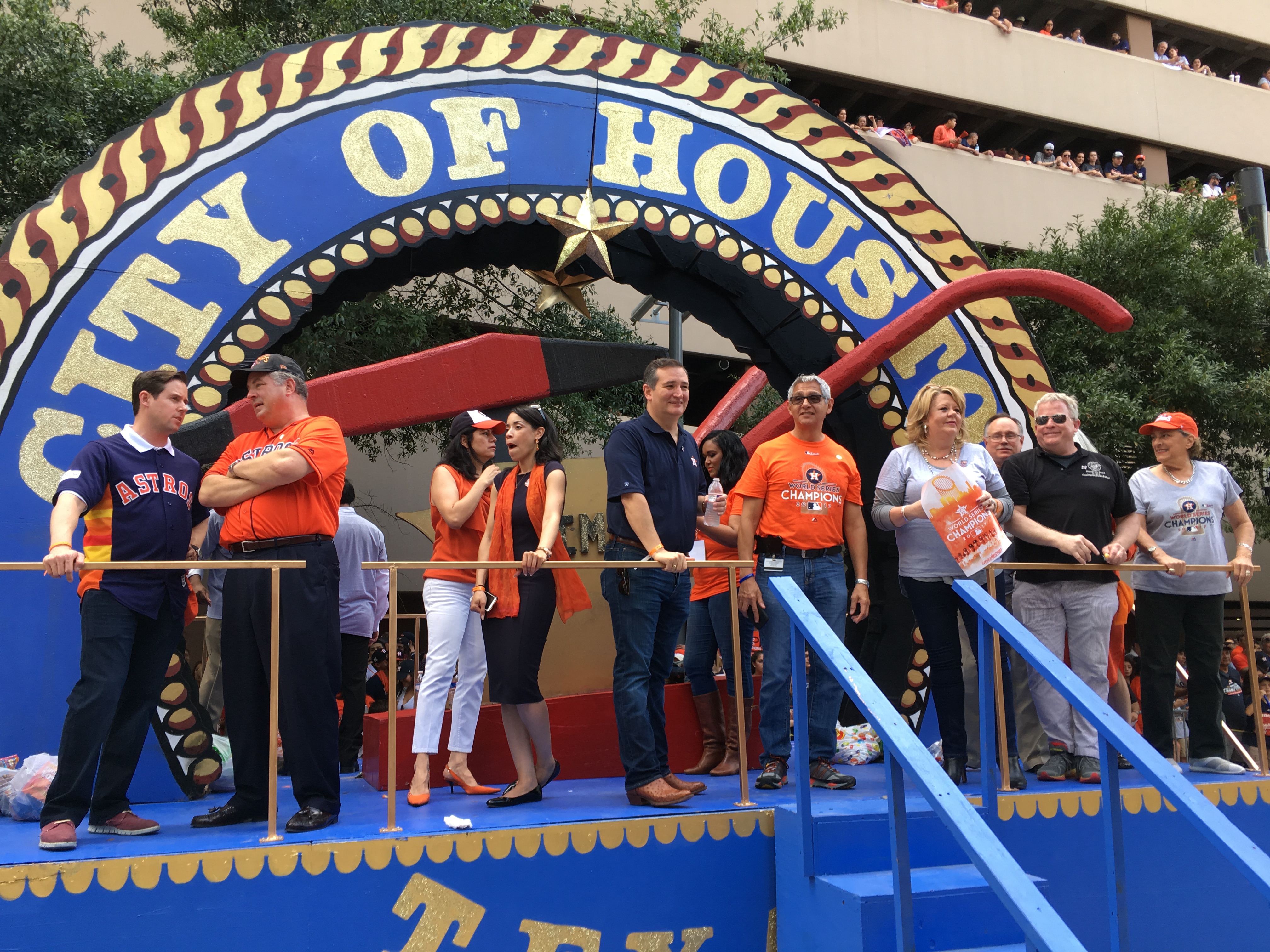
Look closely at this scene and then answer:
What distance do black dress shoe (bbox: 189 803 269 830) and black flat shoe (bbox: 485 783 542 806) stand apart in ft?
2.51

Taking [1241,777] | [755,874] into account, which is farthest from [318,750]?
[1241,777]

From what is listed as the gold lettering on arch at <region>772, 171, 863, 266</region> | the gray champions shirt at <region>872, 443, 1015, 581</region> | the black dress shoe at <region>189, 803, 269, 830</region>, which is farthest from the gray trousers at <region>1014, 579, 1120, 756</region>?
the black dress shoe at <region>189, 803, 269, 830</region>

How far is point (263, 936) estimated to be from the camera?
9.68 ft

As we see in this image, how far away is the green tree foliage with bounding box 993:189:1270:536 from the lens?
1322cm

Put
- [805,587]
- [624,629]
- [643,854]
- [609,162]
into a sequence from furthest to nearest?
[609,162]
[805,587]
[624,629]
[643,854]

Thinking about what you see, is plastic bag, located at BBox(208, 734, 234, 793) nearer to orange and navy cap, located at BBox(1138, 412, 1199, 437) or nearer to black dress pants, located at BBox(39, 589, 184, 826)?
black dress pants, located at BBox(39, 589, 184, 826)

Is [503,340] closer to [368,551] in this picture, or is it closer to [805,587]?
[368,551]

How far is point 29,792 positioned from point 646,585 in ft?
7.45

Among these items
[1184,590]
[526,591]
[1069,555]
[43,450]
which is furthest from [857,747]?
[43,450]

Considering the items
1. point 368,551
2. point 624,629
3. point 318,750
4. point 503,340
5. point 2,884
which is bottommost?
point 2,884

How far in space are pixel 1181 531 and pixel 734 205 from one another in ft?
9.20

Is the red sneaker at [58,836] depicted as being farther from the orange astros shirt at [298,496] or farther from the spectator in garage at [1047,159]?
the spectator in garage at [1047,159]

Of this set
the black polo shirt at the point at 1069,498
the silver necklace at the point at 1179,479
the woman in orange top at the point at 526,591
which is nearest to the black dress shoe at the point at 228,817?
the woman in orange top at the point at 526,591

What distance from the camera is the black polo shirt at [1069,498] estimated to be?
15.4ft
